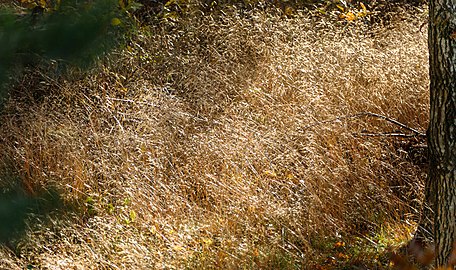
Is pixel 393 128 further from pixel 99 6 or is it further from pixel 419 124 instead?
pixel 99 6

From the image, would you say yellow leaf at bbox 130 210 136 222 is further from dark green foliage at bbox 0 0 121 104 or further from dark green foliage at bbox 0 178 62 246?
dark green foliage at bbox 0 0 121 104

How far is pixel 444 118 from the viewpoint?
352 cm

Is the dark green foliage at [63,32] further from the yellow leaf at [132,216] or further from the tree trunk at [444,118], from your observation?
the yellow leaf at [132,216]

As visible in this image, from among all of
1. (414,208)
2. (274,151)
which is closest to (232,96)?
(274,151)

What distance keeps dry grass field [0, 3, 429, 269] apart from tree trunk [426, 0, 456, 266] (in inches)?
21.1

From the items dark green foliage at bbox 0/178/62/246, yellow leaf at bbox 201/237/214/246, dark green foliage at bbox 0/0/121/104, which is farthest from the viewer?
yellow leaf at bbox 201/237/214/246

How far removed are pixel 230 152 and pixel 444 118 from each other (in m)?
1.66

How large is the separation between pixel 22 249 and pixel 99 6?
2516mm

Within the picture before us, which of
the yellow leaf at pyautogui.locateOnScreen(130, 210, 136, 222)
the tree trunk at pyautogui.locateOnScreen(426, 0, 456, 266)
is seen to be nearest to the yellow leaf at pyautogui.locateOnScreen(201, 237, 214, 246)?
the yellow leaf at pyautogui.locateOnScreen(130, 210, 136, 222)

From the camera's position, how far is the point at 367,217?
4301 mm

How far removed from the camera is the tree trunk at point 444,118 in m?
3.48

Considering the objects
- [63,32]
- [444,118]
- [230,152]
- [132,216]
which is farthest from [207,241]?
[63,32]

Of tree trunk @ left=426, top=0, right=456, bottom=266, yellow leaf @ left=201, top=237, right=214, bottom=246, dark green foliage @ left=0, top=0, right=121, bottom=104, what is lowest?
yellow leaf @ left=201, top=237, right=214, bottom=246

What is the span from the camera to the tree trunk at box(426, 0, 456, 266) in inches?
137
